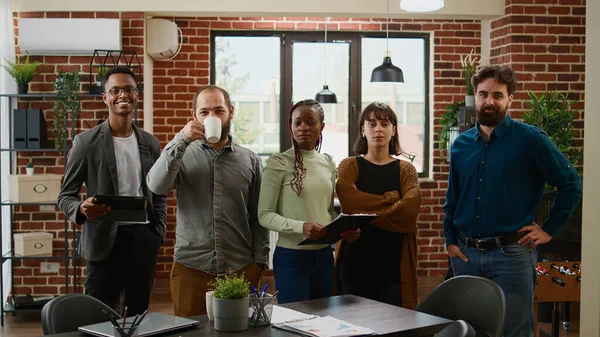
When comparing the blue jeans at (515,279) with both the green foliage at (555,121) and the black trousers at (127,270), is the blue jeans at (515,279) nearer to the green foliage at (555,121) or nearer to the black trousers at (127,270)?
the black trousers at (127,270)

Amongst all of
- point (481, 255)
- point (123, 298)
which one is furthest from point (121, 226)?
point (481, 255)

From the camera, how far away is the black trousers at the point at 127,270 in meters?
3.44

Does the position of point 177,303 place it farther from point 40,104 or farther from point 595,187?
point 40,104

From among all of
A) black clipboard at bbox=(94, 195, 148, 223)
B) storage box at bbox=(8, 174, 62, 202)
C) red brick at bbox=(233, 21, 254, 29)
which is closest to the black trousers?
black clipboard at bbox=(94, 195, 148, 223)

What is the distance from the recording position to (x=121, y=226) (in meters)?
3.46

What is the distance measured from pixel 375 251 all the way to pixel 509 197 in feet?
2.19


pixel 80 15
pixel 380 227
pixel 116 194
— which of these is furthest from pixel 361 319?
pixel 80 15

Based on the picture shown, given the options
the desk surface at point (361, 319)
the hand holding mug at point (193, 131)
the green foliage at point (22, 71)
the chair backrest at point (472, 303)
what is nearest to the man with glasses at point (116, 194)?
the hand holding mug at point (193, 131)

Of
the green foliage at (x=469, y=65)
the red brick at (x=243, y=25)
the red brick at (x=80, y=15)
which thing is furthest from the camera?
the red brick at (x=243, y=25)

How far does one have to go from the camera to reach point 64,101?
5.74 metres

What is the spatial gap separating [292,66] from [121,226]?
406 centimetres

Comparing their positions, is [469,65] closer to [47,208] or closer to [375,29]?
[375,29]

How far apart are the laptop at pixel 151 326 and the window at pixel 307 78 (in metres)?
4.72

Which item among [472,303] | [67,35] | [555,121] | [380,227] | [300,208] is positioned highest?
[67,35]
